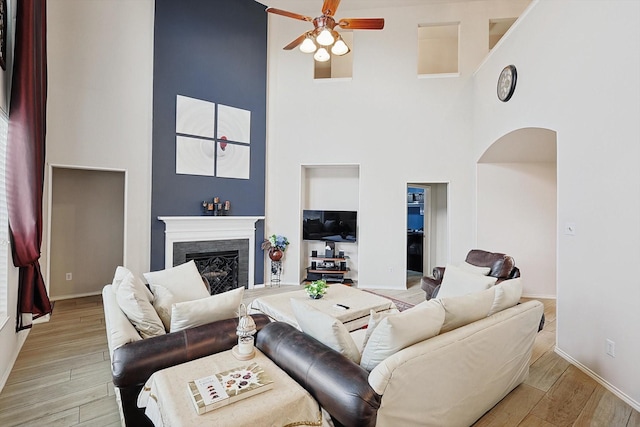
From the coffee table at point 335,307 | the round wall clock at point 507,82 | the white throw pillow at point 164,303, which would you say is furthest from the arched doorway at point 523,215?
the white throw pillow at point 164,303

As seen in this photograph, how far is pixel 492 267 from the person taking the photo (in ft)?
12.8

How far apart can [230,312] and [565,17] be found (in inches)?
171

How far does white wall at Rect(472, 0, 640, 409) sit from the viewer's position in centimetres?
238

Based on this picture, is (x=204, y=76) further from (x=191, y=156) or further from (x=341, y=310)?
(x=341, y=310)

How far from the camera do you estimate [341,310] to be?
3.12m

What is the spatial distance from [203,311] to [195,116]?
13.0 feet

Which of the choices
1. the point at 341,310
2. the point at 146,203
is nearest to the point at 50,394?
the point at 341,310

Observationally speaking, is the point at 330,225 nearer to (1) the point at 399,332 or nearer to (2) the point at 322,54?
(2) the point at 322,54

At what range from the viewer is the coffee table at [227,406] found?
1329 millimetres

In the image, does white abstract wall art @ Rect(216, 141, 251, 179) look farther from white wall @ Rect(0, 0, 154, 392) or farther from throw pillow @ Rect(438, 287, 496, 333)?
throw pillow @ Rect(438, 287, 496, 333)

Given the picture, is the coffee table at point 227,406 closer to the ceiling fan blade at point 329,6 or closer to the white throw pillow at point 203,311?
the white throw pillow at point 203,311

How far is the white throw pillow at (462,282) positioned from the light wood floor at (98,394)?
84 centimetres

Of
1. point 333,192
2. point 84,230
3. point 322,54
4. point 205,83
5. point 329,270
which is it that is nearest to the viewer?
point 322,54

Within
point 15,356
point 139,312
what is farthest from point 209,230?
point 139,312
